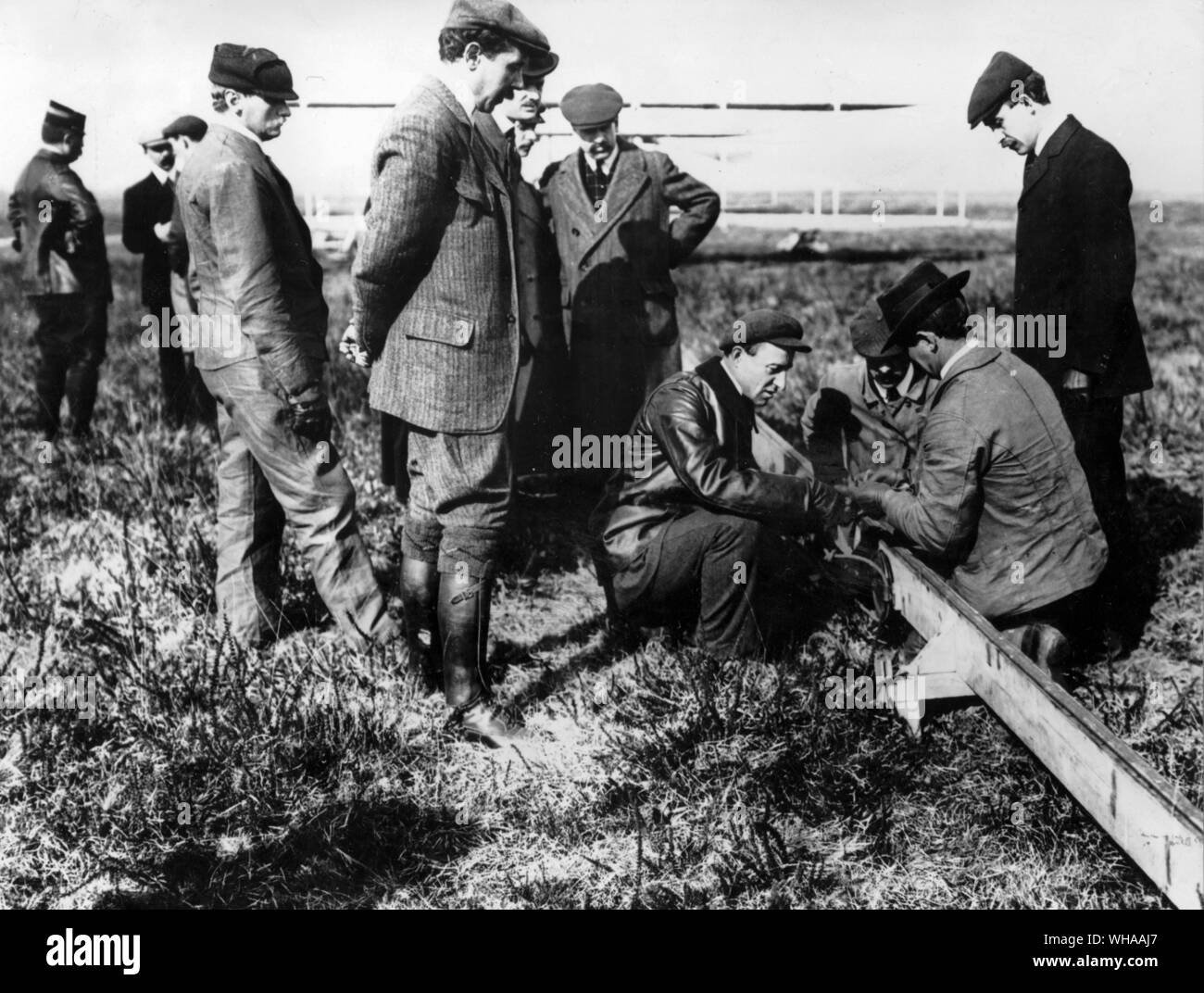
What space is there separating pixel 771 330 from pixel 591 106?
6.78 ft

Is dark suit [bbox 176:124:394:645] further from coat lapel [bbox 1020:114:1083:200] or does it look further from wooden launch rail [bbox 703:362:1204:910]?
coat lapel [bbox 1020:114:1083:200]

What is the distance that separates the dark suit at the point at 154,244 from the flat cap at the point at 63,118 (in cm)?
48

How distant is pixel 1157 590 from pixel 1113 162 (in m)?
1.69

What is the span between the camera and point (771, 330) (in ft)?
13.6

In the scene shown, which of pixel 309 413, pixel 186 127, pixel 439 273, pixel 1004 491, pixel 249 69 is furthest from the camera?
pixel 186 127

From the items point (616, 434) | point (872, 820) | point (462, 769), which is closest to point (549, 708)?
point (462, 769)

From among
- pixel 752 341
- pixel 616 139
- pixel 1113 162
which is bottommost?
pixel 752 341

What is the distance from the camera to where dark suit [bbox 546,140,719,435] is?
18.9 ft

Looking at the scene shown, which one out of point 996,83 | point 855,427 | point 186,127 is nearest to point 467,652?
point 855,427

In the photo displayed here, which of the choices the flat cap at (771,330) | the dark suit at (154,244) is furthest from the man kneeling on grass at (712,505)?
the dark suit at (154,244)

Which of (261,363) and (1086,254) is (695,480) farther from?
(1086,254)
